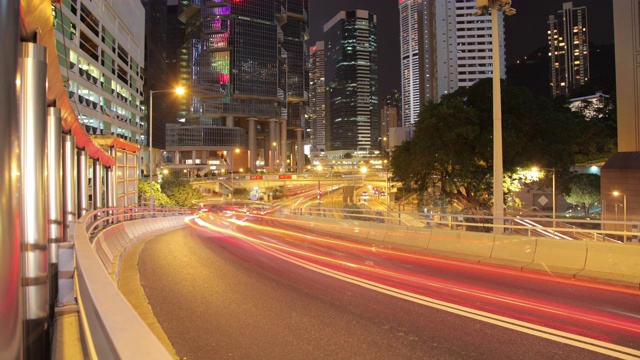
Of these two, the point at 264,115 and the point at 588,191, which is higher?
the point at 264,115

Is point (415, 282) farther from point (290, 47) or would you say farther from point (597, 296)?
point (290, 47)

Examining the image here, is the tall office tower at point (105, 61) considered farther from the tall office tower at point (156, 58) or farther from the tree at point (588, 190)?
the tree at point (588, 190)

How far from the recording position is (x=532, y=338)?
6387mm

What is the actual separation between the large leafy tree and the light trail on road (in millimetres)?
11491

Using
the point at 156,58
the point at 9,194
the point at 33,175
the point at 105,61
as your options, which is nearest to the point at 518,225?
the point at 33,175

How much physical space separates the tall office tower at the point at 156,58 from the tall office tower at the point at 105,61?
113ft

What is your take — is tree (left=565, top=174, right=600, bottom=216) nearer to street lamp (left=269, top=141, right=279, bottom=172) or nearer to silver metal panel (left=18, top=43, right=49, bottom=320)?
silver metal panel (left=18, top=43, right=49, bottom=320)

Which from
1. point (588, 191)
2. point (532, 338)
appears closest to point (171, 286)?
point (532, 338)

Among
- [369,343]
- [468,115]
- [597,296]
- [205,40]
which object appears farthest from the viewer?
[205,40]

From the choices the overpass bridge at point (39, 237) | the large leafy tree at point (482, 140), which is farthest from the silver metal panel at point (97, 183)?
the large leafy tree at point (482, 140)

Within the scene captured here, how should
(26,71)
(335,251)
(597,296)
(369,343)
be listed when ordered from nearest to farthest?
(26,71)
(369,343)
(597,296)
(335,251)

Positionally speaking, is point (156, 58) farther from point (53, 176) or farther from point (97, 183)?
point (53, 176)

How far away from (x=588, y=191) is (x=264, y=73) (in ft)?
423

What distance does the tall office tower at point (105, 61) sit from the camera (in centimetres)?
5728
